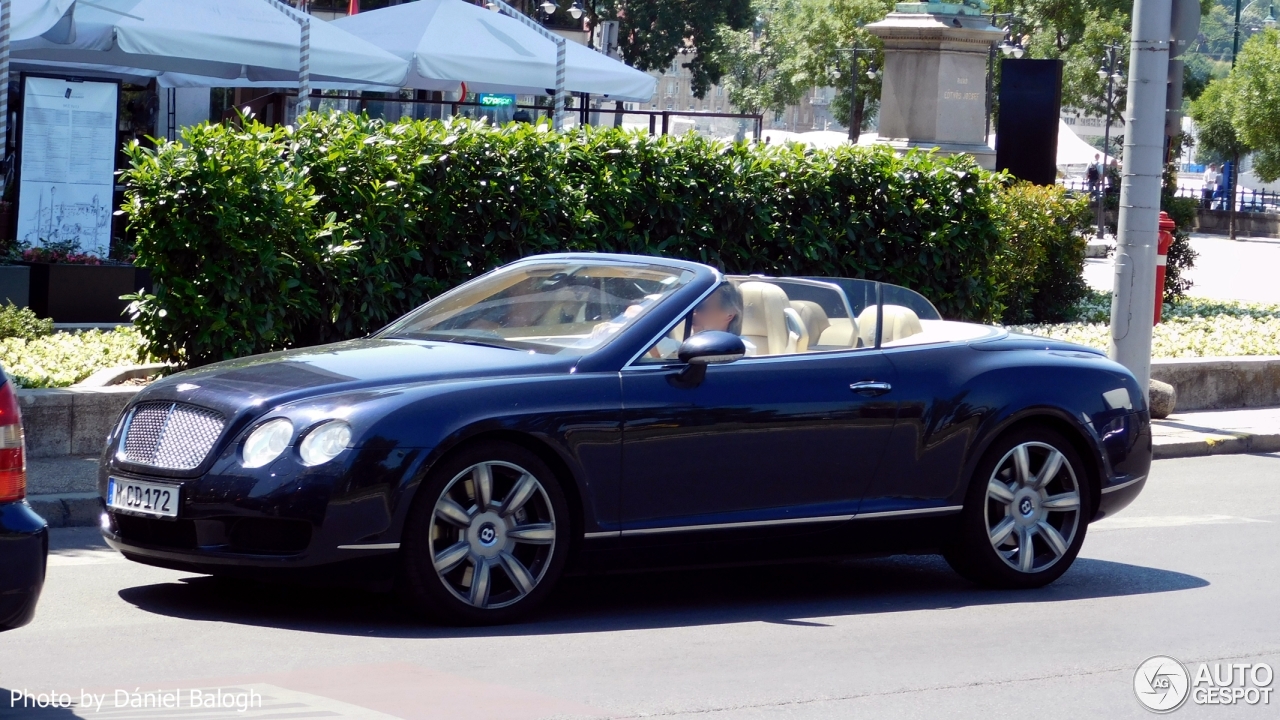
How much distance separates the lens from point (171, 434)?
616 centimetres

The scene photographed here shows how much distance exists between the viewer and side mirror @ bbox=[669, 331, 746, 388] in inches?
257

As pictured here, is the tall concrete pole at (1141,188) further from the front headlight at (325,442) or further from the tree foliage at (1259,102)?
the tree foliage at (1259,102)

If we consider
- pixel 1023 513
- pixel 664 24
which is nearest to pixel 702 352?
pixel 1023 513

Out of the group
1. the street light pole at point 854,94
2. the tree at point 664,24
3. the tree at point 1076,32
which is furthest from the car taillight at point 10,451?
the tree at point 664,24

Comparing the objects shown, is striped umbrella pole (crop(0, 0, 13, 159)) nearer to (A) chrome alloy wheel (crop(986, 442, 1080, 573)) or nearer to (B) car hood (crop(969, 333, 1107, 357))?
(B) car hood (crop(969, 333, 1107, 357))

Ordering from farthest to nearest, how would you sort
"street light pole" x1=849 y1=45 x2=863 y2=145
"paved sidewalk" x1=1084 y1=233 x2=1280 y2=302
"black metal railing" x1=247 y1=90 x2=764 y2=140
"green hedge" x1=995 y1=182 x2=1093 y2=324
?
"street light pole" x1=849 y1=45 x2=863 y2=145 < "paved sidewalk" x1=1084 y1=233 x2=1280 y2=302 < "black metal railing" x1=247 y1=90 x2=764 y2=140 < "green hedge" x1=995 y1=182 x2=1093 y2=324

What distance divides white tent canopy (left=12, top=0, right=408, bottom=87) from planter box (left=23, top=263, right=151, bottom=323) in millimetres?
2113

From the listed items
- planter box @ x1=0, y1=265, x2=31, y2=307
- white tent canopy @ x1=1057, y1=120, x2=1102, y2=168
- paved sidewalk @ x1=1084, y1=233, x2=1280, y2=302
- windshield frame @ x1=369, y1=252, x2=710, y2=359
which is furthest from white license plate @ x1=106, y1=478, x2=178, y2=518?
white tent canopy @ x1=1057, y1=120, x2=1102, y2=168

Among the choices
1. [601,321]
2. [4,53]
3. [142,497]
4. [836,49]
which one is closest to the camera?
[142,497]

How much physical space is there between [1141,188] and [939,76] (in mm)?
10215

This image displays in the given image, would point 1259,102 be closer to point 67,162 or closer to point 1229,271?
point 1229,271

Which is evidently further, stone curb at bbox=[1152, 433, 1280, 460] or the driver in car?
stone curb at bbox=[1152, 433, 1280, 460]

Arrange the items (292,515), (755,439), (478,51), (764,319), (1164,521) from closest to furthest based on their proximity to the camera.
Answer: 1. (292,515)
2. (755,439)
3. (764,319)
4. (1164,521)
5. (478,51)

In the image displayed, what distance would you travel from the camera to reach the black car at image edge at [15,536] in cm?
465
